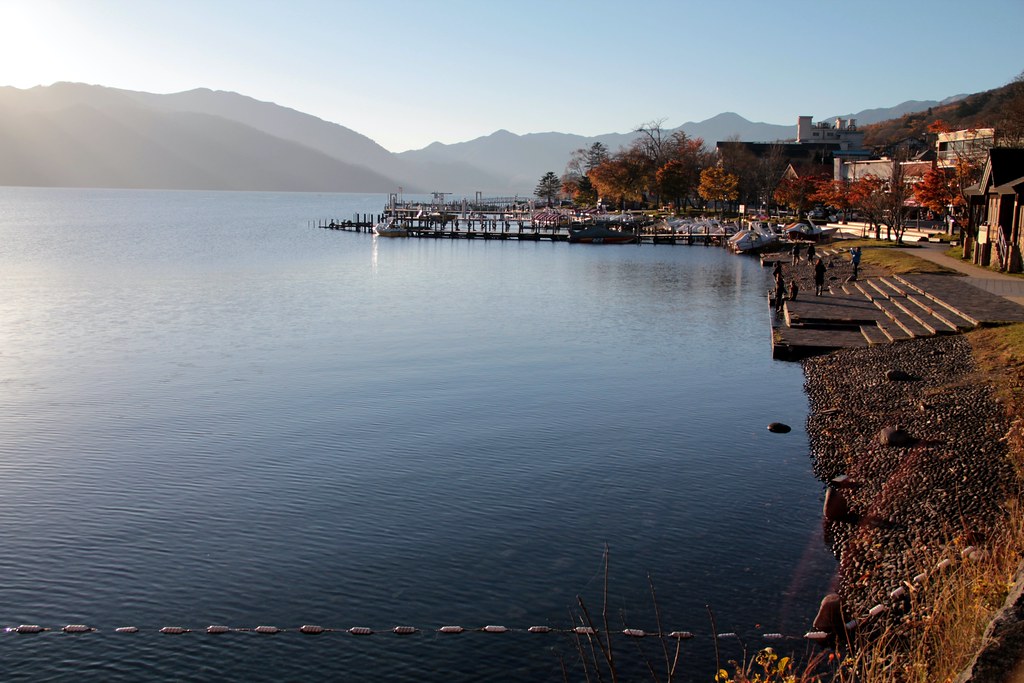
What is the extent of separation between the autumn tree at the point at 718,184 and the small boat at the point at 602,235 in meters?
17.2

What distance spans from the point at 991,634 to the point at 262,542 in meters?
11.7

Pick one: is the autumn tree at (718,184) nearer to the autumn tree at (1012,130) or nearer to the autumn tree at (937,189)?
the autumn tree at (1012,130)

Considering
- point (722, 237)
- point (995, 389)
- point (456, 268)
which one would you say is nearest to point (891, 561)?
point (995, 389)

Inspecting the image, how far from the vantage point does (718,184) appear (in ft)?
375

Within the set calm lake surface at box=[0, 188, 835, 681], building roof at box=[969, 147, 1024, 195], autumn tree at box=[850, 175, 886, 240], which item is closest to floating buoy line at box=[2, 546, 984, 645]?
calm lake surface at box=[0, 188, 835, 681]

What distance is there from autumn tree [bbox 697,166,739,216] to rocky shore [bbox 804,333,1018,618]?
289 feet

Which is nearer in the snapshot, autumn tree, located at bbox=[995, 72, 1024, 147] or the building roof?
the building roof

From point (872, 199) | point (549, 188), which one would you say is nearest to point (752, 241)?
point (872, 199)

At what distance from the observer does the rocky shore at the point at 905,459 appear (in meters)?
14.6

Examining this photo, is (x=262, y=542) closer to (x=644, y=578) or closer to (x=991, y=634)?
(x=644, y=578)

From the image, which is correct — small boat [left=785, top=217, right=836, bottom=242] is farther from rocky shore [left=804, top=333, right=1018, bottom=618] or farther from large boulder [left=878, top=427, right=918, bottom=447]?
large boulder [left=878, top=427, right=918, bottom=447]

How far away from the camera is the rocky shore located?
14.6 metres

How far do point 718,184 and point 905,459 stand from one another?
99.1 meters

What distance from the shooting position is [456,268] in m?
71.6
